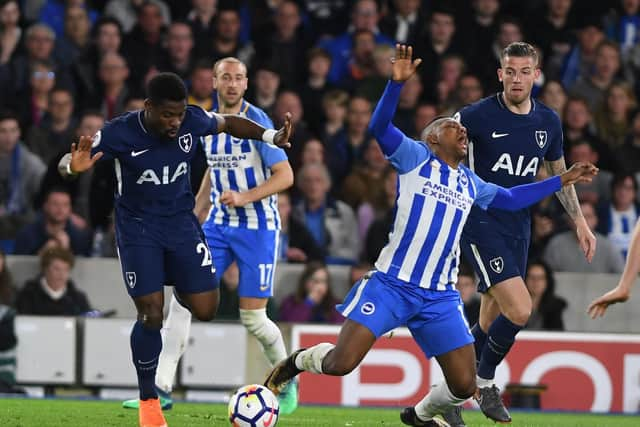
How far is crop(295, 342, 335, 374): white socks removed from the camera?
29.7ft

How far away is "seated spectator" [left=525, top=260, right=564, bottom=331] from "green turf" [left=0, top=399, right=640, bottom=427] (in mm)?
1553

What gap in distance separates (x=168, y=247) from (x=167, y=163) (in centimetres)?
54

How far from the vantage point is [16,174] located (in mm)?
14680

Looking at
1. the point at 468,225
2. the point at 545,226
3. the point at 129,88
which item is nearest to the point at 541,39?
the point at 545,226

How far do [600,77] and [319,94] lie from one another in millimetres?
3349

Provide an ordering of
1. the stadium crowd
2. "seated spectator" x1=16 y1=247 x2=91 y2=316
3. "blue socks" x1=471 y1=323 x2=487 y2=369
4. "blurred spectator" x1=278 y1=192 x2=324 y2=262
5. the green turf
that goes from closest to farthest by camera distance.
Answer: the green turf < "blue socks" x1=471 y1=323 x2=487 y2=369 < "seated spectator" x1=16 y1=247 x2=91 y2=316 < the stadium crowd < "blurred spectator" x1=278 y1=192 x2=324 y2=262

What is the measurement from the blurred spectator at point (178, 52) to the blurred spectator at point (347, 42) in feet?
5.54

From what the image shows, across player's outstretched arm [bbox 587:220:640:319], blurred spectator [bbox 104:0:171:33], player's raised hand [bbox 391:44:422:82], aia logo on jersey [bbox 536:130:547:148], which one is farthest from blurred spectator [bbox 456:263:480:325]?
player's outstretched arm [bbox 587:220:640:319]

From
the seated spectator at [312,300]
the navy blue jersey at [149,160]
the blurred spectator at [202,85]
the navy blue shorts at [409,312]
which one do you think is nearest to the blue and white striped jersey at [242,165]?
the navy blue jersey at [149,160]

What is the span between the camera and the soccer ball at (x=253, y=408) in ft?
29.0

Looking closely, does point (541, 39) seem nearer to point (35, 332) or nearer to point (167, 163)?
point (35, 332)

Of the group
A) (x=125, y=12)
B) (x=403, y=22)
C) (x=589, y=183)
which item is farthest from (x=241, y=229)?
(x=403, y=22)

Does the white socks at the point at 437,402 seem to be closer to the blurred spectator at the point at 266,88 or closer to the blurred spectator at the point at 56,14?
the blurred spectator at the point at 266,88

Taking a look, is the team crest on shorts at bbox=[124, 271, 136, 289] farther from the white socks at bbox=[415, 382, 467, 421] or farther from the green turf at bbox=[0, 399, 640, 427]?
the white socks at bbox=[415, 382, 467, 421]
